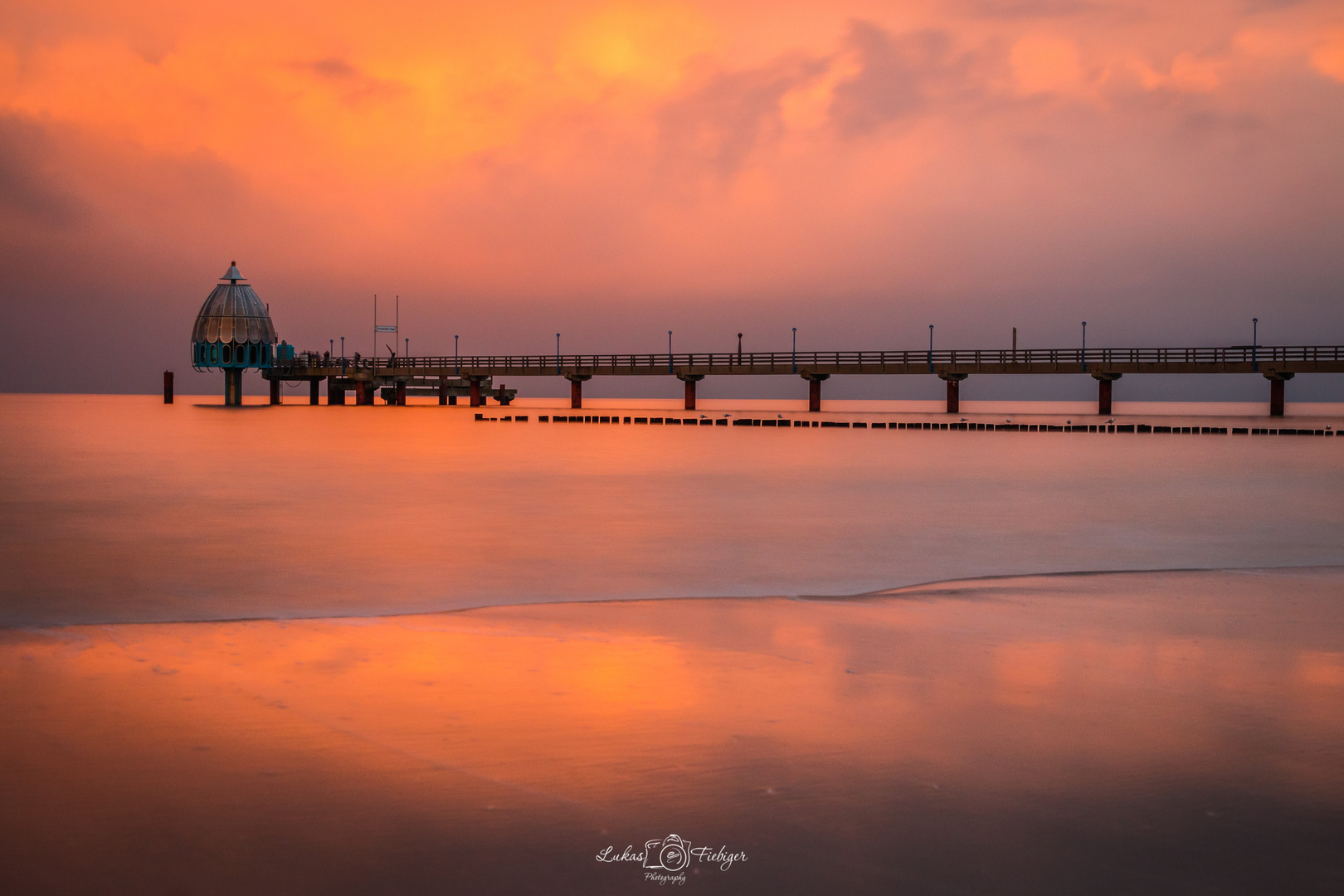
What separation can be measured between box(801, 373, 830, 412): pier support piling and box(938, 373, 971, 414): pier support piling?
666 centimetres

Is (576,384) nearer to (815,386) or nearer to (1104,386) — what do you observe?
(815,386)

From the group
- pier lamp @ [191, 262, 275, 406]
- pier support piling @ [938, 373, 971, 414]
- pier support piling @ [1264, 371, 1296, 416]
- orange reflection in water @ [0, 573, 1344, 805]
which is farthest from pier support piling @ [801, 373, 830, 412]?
orange reflection in water @ [0, 573, 1344, 805]

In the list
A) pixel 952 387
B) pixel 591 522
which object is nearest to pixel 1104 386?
pixel 952 387

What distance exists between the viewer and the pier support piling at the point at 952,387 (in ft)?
217

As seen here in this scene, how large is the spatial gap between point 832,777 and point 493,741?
153 cm

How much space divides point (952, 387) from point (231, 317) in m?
60.8

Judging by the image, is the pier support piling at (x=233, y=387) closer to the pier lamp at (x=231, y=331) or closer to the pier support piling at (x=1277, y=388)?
the pier lamp at (x=231, y=331)

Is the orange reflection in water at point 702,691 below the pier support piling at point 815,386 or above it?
below

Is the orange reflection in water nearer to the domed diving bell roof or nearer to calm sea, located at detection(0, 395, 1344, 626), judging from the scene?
calm sea, located at detection(0, 395, 1344, 626)

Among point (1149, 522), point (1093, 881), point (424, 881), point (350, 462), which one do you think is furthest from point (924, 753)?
point (350, 462)

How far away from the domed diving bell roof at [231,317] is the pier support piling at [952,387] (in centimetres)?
5855

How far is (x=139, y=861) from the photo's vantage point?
13.0 ft

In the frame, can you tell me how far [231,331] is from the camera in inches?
3856

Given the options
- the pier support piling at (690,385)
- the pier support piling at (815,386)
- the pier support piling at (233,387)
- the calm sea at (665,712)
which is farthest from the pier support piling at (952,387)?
the pier support piling at (233,387)
